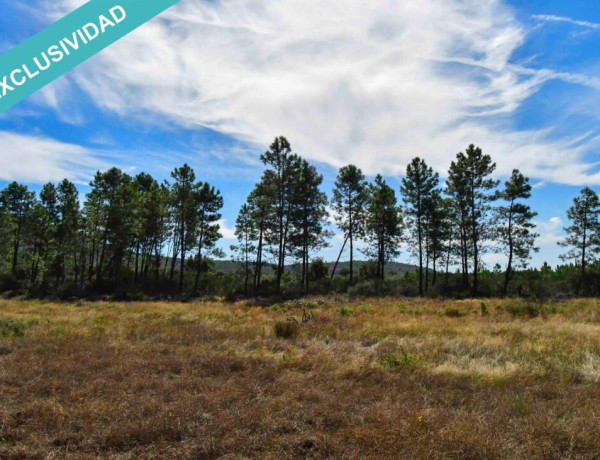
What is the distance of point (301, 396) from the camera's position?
263 inches

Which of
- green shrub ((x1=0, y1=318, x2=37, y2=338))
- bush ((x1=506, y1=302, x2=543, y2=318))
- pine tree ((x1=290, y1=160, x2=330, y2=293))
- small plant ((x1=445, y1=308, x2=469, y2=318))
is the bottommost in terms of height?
green shrub ((x1=0, y1=318, x2=37, y2=338))

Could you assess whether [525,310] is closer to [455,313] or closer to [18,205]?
[455,313]

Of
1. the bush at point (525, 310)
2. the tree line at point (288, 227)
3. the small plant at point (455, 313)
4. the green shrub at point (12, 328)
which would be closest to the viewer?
the green shrub at point (12, 328)

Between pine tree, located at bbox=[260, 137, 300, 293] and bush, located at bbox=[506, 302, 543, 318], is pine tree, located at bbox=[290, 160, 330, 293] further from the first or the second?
bush, located at bbox=[506, 302, 543, 318]

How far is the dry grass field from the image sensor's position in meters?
4.81

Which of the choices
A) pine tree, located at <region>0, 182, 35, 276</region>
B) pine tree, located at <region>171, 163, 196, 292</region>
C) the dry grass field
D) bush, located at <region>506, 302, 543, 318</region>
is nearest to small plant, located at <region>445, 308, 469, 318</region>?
bush, located at <region>506, 302, 543, 318</region>

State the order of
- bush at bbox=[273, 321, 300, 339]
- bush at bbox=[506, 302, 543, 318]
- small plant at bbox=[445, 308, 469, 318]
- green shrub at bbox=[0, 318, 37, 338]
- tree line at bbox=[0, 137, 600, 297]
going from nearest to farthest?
green shrub at bbox=[0, 318, 37, 338] → bush at bbox=[273, 321, 300, 339] → bush at bbox=[506, 302, 543, 318] → small plant at bbox=[445, 308, 469, 318] → tree line at bbox=[0, 137, 600, 297]

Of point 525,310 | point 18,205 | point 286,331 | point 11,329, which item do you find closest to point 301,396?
point 286,331

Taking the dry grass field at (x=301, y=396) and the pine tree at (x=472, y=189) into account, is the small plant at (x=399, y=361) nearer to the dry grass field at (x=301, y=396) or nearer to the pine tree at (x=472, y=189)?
the dry grass field at (x=301, y=396)

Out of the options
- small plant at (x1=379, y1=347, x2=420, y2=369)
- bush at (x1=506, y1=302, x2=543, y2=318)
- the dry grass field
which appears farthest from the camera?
bush at (x1=506, y1=302, x2=543, y2=318)

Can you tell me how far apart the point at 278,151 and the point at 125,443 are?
35.5 metres

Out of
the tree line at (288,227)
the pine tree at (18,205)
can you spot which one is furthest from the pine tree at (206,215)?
the pine tree at (18,205)

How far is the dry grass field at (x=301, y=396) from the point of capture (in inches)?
189

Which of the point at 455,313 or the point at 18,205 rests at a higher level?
the point at 18,205
